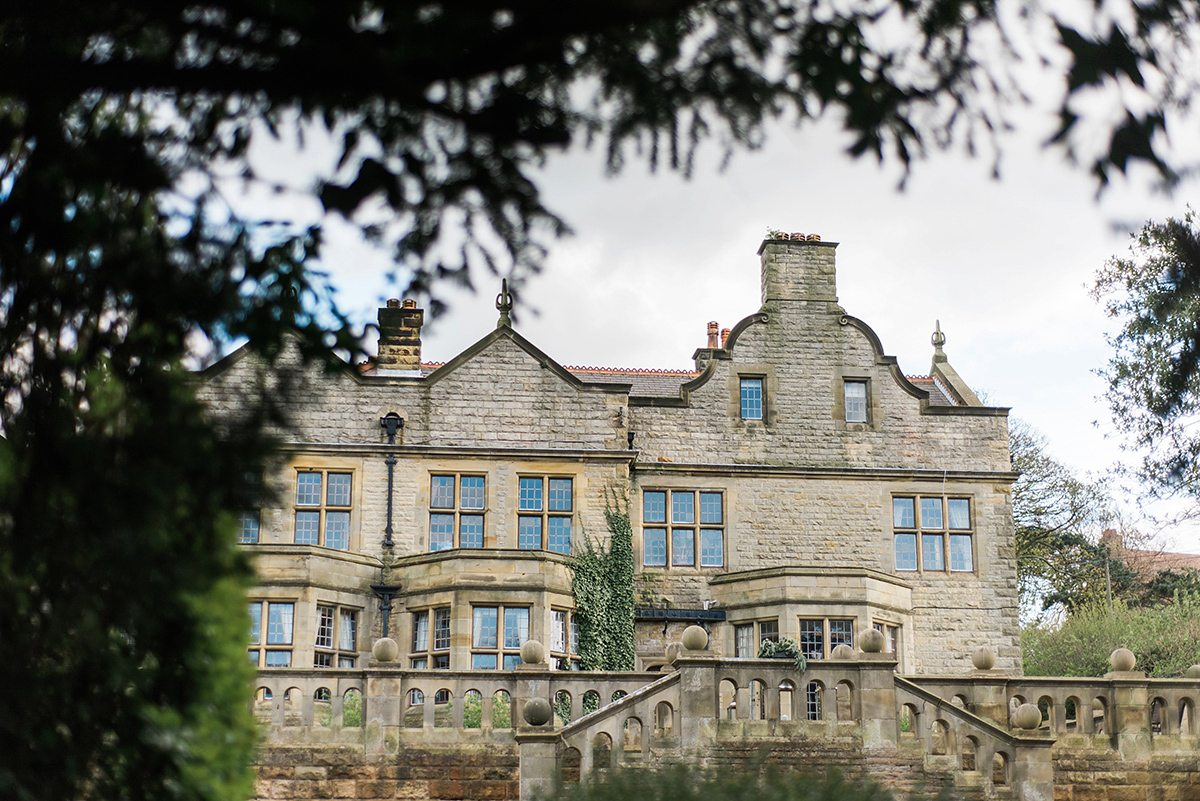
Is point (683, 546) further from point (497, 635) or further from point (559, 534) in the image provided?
point (497, 635)

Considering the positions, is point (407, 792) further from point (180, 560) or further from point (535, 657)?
point (180, 560)

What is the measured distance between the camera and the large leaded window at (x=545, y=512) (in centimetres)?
2098

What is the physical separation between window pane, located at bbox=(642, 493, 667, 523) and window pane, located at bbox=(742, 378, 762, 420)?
2.02 metres

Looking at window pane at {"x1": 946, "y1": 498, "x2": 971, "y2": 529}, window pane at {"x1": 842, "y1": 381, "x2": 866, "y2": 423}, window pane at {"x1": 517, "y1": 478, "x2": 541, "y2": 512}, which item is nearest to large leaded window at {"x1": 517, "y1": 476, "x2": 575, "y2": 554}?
window pane at {"x1": 517, "y1": 478, "x2": 541, "y2": 512}

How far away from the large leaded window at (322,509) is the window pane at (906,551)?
8939 millimetres

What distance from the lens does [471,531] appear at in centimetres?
2106

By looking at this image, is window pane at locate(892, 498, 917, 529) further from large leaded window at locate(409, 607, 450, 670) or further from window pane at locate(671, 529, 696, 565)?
large leaded window at locate(409, 607, 450, 670)

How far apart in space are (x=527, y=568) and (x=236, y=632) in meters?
14.6

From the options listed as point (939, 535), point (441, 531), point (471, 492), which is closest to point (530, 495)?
point (471, 492)

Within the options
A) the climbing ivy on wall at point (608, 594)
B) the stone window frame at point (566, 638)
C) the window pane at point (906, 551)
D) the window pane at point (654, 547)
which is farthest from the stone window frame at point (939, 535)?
the stone window frame at point (566, 638)

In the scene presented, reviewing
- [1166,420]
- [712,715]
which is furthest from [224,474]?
[1166,420]

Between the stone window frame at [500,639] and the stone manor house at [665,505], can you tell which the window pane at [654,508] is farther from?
the stone window frame at [500,639]

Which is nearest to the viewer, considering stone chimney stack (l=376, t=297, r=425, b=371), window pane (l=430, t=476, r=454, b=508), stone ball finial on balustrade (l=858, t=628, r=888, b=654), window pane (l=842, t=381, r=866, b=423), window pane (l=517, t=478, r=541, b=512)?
stone ball finial on balustrade (l=858, t=628, r=888, b=654)

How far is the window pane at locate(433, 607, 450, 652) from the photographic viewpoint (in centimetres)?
1956
